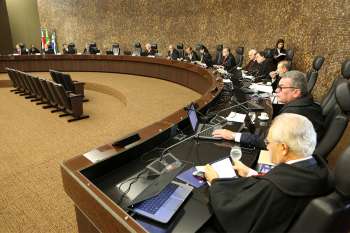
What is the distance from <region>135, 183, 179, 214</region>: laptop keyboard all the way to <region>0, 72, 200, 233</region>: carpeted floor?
115 centimetres

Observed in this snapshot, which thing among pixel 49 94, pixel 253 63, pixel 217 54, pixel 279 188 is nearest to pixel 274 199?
pixel 279 188

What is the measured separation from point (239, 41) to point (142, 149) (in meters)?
7.14

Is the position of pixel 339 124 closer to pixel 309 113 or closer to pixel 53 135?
pixel 309 113

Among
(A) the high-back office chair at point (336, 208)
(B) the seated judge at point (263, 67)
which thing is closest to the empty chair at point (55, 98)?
(B) the seated judge at point (263, 67)

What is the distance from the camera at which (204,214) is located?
131 centimetres

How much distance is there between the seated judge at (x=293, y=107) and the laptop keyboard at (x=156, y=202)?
0.82 meters

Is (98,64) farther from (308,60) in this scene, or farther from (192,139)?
(192,139)

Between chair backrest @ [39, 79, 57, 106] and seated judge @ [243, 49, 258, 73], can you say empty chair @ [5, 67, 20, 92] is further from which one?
seated judge @ [243, 49, 258, 73]

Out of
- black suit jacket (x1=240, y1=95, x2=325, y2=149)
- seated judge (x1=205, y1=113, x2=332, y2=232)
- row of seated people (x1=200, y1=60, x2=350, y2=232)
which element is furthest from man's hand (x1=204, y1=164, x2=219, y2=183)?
black suit jacket (x1=240, y1=95, x2=325, y2=149)

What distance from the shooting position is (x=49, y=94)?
5488 mm

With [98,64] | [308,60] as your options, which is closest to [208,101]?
[308,60]

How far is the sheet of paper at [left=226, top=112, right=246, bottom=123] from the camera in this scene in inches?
103

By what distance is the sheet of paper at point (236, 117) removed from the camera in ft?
8.55

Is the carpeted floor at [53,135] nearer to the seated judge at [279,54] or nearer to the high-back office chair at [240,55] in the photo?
the high-back office chair at [240,55]
